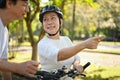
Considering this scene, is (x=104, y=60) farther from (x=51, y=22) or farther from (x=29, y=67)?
(x=29, y=67)

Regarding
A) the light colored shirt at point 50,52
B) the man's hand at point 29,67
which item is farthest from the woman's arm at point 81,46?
the man's hand at point 29,67

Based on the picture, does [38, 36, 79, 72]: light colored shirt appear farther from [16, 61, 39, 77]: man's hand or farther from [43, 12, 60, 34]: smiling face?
[16, 61, 39, 77]: man's hand

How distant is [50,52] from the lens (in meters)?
3.10

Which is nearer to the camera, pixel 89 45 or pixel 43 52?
pixel 89 45

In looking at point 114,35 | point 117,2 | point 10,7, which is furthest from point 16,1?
point 114,35

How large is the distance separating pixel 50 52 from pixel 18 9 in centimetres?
64

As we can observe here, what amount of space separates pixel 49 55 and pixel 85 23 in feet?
172

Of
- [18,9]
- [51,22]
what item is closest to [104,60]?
[51,22]

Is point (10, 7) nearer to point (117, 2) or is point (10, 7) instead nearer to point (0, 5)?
point (0, 5)

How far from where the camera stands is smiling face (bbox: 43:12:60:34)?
331cm

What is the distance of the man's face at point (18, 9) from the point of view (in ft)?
8.73

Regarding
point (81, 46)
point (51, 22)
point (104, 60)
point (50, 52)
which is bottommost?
point (104, 60)

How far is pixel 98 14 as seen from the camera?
166ft

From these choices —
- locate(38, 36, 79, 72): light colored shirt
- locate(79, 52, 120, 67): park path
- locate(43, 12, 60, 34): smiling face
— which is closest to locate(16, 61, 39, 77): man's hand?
locate(38, 36, 79, 72): light colored shirt
